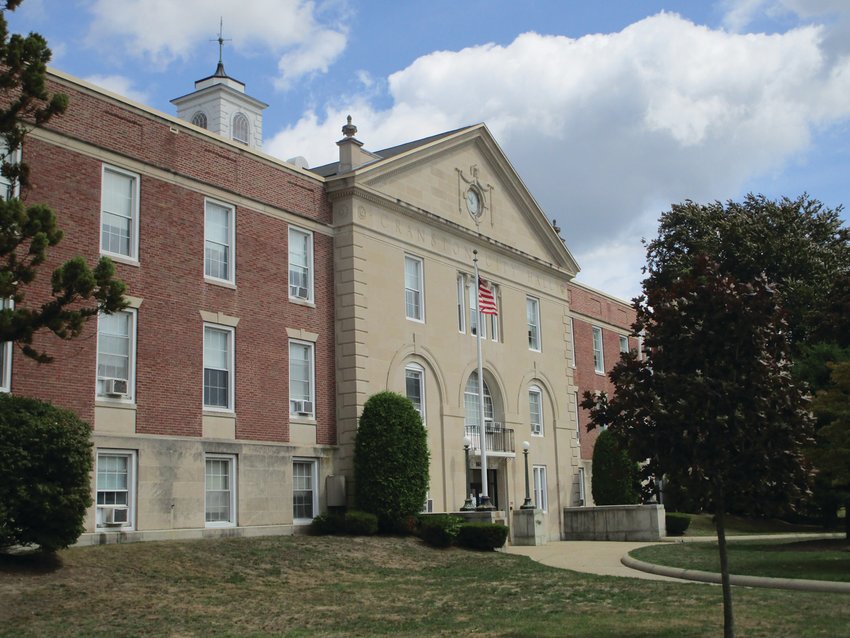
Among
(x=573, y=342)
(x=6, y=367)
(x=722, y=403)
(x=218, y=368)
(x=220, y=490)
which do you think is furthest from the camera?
(x=573, y=342)

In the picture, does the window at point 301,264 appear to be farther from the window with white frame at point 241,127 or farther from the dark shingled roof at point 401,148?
the window with white frame at point 241,127

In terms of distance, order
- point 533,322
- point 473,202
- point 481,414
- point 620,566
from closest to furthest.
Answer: point 620,566
point 481,414
point 473,202
point 533,322

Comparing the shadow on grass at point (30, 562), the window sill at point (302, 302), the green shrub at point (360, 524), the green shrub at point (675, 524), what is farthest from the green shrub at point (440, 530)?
the green shrub at point (675, 524)

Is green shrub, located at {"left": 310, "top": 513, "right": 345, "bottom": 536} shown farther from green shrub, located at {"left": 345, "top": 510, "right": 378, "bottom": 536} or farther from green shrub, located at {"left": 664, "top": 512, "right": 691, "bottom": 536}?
green shrub, located at {"left": 664, "top": 512, "right": 691, "bottom": 536}

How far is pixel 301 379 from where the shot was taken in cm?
2883

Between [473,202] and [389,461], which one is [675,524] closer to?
[473,202]

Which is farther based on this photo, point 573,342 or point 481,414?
point 573,342

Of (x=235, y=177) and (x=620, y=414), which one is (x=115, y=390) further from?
(x=620, y=414)

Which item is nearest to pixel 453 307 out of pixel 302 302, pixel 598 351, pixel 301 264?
pixel 301 264

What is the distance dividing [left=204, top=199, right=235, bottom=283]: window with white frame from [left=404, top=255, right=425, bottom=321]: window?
7.12 m

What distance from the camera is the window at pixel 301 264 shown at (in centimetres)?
2908

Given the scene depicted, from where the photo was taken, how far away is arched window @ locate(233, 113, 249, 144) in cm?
5675

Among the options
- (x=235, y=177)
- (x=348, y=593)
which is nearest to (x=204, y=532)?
(x=348, y=593)

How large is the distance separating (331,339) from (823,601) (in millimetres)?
16847
